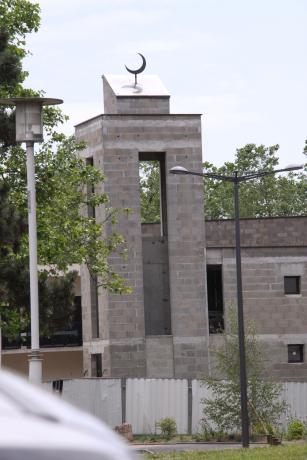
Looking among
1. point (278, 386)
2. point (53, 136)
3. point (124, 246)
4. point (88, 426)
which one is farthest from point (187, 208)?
point (88, 426)

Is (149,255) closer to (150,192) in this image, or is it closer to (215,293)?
(215,293)

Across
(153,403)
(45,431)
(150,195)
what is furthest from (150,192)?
(45,431)

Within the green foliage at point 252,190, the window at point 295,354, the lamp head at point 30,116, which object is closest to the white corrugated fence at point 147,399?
the window at point 295,354

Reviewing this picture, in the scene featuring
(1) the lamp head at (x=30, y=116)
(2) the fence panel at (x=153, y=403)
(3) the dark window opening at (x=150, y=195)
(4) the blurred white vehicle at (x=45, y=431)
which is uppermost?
(3) the dark window opening at (x=150, y=195)

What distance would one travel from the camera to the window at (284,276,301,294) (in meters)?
55.1

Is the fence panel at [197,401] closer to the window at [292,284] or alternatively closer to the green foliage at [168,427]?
the green foliage at [168,427]

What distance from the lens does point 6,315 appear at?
131 ft

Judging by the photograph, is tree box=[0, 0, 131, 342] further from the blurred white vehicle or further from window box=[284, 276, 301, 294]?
the blurred white vehicle

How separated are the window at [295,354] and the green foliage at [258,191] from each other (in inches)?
1664

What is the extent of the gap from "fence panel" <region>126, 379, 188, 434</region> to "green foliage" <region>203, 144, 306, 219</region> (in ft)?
167

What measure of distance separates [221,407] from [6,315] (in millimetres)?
6970

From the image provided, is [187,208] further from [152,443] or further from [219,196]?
[219,196]

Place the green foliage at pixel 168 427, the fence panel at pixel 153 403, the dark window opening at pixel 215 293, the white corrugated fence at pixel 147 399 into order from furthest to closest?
the dark window opening at pixel 215 293 → the fence panel at pixel 153 403 → the white corrugated fence at pixel 147 399 → the green foliage at pixel 168 427

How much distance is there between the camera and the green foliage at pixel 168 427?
4334 centimetres
